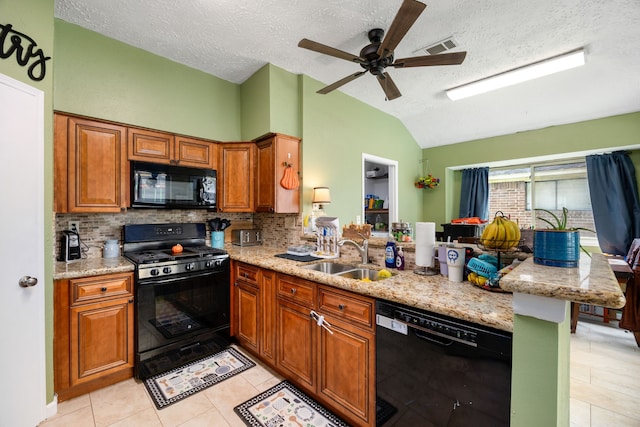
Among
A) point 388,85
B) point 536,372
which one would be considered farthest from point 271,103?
point 536,372

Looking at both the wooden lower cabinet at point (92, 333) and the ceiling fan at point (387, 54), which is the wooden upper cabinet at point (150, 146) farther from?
the ceiling fan at point (387, 54)

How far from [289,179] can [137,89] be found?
1.78 m

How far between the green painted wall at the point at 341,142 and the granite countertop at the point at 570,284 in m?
2.44

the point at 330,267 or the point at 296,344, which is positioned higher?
the point at 330,267

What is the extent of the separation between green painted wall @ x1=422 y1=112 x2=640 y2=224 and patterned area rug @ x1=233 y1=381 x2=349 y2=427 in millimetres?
4349

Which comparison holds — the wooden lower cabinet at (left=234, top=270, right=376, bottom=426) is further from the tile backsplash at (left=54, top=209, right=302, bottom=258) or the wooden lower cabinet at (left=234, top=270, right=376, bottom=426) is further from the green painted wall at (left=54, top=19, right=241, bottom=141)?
the green painted wall at (left=54, top=19, right=241, bottom=141)

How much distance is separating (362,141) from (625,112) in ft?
11.4

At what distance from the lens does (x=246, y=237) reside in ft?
11.0

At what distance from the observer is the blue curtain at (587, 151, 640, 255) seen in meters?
3.66

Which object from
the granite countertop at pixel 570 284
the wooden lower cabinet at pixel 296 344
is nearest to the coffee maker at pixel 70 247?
the wooden lower cabinet at pixel 296 344

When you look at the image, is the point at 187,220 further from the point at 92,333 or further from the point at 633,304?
the point at 633,304

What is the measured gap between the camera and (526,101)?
3.74m

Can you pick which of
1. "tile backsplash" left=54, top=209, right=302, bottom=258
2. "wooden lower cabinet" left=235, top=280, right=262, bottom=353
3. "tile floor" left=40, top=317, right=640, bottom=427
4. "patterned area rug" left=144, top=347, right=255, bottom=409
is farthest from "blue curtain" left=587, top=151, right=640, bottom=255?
"patterned area rug" left=144, top=347, right=255, bottom=409

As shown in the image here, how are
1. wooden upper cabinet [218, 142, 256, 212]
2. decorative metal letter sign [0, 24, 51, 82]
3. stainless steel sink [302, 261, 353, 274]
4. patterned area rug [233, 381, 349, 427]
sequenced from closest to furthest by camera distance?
decorative metal letter sign [0, 24, 51, 82] → patterned area rug [233, 381, 349, 427] → stainless steel sink [302, 261, 353, 274] → wooden upper cabinet [218, 142, 256, 212]
